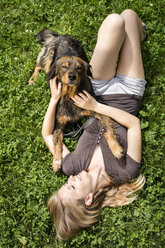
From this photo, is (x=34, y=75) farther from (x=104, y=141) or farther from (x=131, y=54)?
(x=104, y=141)

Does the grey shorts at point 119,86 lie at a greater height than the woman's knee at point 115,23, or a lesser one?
lesser

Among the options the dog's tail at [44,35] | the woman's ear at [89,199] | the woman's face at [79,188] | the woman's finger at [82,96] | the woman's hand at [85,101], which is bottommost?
the woman's ear at [89,199]

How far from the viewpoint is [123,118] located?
11.2 ft

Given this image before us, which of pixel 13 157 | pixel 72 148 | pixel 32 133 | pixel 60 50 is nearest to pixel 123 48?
pixel 60 50

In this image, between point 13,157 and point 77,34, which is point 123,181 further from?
point 77,34

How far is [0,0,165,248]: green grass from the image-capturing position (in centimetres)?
400

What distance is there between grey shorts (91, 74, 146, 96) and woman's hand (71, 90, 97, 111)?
29cm

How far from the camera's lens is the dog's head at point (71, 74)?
3.21m

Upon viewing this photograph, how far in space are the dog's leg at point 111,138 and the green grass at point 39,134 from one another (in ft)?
3.14

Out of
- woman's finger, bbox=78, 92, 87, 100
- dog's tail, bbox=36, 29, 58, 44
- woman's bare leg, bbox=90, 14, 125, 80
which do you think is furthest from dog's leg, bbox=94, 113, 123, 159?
dog's tail, bbox=36, 29, 58, 44

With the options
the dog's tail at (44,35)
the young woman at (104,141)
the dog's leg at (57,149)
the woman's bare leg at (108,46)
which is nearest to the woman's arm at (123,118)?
the young woman at (104,141)

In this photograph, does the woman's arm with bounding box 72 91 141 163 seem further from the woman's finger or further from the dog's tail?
the dog's tail

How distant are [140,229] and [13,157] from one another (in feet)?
8.11

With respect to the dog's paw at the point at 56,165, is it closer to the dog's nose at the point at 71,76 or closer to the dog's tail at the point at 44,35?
the dog's nose at the point at 71,76
